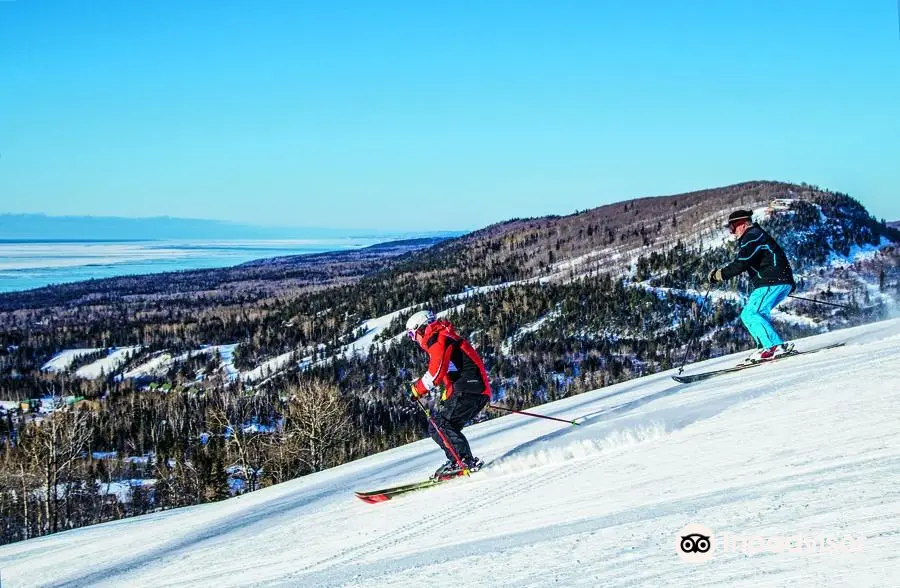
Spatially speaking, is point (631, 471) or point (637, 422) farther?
point (637, 422)

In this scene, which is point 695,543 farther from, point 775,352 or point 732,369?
point 775,352

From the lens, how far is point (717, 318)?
8375cm

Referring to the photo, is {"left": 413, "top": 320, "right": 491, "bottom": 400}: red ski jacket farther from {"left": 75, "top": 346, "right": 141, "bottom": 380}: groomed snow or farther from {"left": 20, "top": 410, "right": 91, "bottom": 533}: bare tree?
{"left": 75, "top": 346, "right": 141, "bottom": 380}: groomed snow

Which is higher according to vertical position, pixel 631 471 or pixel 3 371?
pixel 631 471

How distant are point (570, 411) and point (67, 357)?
180021mm

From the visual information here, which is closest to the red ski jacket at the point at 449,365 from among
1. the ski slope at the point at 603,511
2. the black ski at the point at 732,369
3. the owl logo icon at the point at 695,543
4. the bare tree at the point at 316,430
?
the ski slope at the point at 603,511

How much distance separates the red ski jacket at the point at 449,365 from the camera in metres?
8.74

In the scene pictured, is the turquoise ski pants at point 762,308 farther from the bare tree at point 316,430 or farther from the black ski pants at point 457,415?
the bare tree at point 316,430

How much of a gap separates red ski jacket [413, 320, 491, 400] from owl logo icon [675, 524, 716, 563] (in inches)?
146

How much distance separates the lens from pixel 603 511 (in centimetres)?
654

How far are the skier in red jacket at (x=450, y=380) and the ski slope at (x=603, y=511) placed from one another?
527 mm

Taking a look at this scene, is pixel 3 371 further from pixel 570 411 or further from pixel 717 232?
pixel 570 411

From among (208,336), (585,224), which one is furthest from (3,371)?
(585,224)

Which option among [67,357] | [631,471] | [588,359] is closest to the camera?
[631,471]
